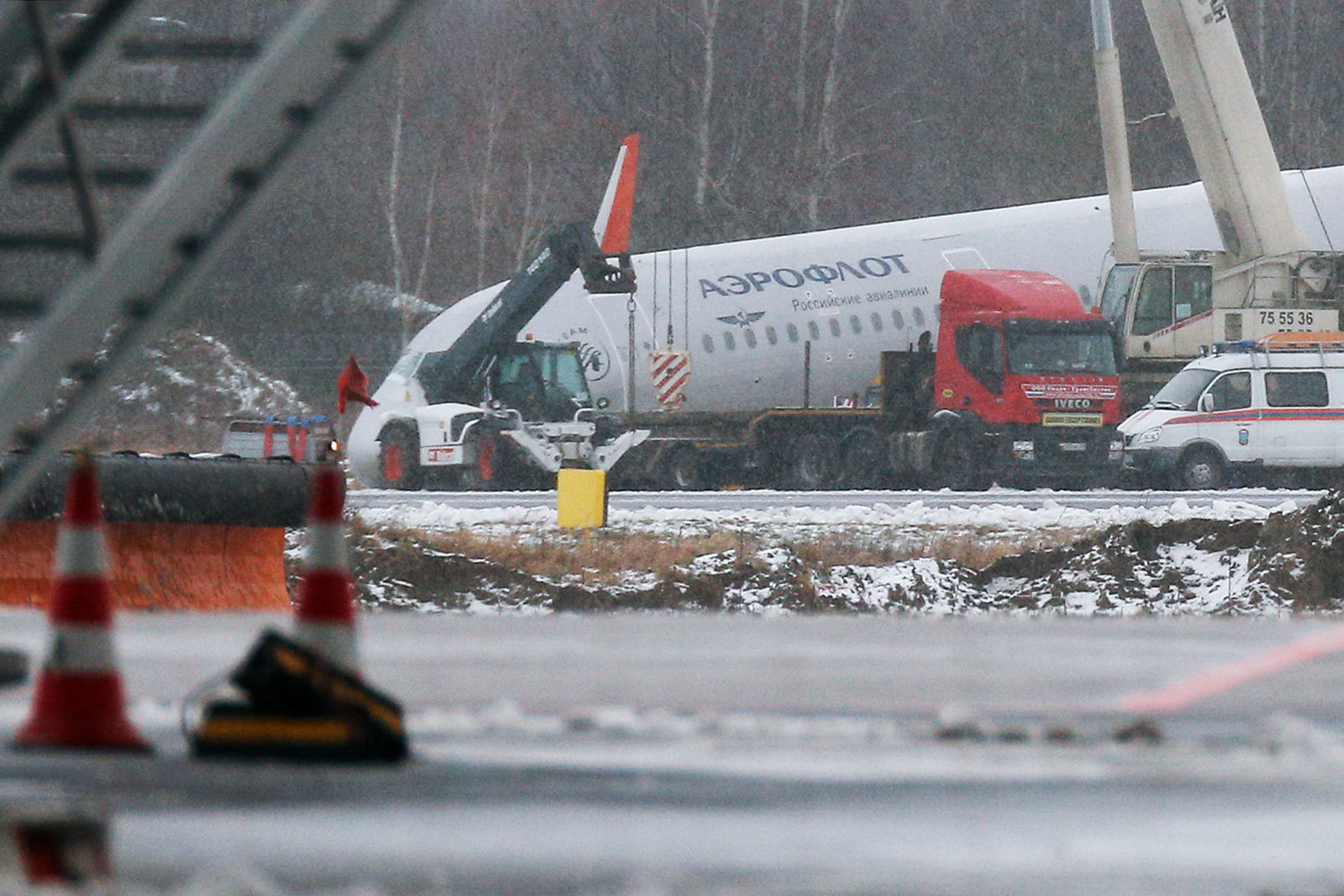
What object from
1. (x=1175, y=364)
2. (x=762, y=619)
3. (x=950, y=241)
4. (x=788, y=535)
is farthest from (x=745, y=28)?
(x=762, y=619)

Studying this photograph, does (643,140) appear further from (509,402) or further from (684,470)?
(684,470)

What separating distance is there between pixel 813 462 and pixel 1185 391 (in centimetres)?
565

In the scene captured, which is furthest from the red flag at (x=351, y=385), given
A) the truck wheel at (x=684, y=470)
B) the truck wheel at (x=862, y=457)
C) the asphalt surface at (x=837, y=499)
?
the truck wheel at (x=862, y=457)

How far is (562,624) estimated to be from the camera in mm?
8664

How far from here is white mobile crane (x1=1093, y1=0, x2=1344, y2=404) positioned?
27.3 m

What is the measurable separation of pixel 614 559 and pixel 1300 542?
6.04m

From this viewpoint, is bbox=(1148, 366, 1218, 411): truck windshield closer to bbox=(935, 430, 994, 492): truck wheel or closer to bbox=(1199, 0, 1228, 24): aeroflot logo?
bbox=(935, 430, 994, 492): truck wheel

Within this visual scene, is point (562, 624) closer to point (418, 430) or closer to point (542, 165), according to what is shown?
point (418, 430)

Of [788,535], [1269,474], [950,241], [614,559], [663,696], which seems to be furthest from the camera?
[950,241]

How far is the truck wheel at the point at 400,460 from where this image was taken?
28422 millimetres

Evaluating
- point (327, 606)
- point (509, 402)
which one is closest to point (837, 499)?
point (509, 402)

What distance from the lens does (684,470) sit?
29.0m

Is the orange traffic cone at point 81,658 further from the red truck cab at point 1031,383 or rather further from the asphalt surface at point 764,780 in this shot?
the red truck cab at point 1031,383

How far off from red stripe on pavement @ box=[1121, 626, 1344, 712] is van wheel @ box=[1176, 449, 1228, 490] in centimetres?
1773
